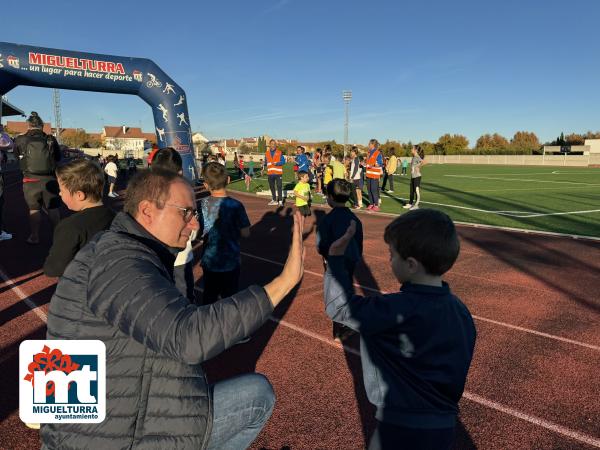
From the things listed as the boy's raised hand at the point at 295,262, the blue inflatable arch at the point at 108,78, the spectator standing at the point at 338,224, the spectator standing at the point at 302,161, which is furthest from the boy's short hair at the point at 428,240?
the blue inflatable arch at the point at 108,78

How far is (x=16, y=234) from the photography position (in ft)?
30.1

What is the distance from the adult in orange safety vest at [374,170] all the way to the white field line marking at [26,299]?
996cm

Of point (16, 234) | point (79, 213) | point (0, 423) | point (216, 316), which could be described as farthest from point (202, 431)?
point (16, 234)

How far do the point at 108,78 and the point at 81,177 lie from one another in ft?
55.4

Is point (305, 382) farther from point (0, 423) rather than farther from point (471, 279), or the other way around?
point (471, 279)

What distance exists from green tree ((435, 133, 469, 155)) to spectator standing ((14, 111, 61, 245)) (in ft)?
269

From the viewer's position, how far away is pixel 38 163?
680cm

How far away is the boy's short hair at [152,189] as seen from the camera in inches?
64.3

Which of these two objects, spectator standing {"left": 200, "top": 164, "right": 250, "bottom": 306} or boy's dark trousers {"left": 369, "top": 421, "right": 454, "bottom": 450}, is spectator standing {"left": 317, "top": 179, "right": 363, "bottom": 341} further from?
Result: boy's dark trousers {"left": 369, "top": 421, "right": 454, "bottom": 450}

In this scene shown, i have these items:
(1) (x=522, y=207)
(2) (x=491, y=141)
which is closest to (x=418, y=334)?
(1) (x=522, y=207)

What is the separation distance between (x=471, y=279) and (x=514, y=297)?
88cm

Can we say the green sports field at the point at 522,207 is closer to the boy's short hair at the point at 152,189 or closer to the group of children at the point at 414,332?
the group of children at the point at 414,332

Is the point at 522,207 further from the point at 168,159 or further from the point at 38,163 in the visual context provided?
the point at 38,163

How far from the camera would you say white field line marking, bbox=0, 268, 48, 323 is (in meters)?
4.91
